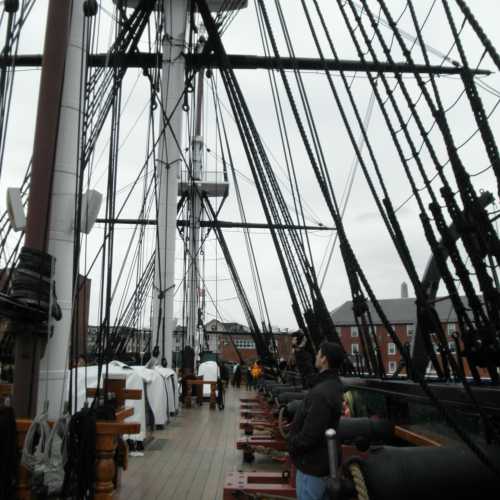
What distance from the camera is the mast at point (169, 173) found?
34.7 ft

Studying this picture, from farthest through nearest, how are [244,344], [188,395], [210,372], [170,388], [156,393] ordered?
[244,344], [210,372], [188,395], [170,388], [156,393]

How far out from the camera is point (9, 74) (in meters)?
6.26

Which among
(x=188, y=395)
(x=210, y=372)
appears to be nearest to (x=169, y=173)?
(x=188, y=395)

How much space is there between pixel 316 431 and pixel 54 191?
2903mm

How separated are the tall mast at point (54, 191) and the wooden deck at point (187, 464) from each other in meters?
1.17

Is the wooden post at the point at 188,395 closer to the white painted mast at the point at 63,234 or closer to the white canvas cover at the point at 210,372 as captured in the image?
the white canvas cover at the point at 210,372

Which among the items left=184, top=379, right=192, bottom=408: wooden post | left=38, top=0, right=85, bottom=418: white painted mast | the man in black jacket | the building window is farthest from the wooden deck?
the building window

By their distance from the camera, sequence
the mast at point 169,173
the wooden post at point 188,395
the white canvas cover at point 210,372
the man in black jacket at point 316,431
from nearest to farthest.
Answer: the man in black jacket at point 316,431, the mast at point 169,173, the wooden post at point 188,395, the white canvas cover at point 210,372

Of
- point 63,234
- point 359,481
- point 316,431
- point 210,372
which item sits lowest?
point 359,481

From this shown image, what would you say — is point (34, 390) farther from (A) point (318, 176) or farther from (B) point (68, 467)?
(A) point (318, 176)

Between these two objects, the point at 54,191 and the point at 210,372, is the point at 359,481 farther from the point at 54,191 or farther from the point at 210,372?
the point at 210,372

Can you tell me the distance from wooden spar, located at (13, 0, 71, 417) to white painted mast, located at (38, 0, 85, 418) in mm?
57

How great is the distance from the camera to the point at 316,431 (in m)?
2.51

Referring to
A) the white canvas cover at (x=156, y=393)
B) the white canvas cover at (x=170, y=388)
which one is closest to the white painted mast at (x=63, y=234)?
the white canvas cover at (x=156, y=393)
